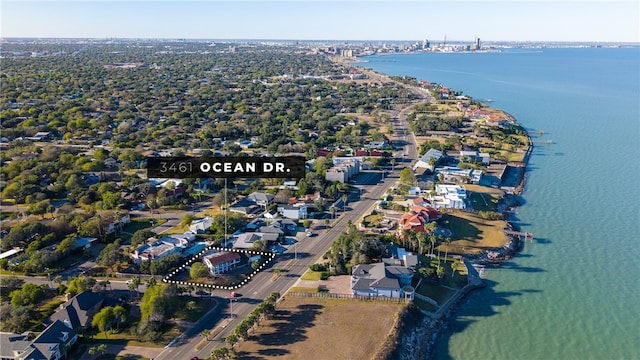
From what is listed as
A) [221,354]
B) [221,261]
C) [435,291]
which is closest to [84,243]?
[221,261]

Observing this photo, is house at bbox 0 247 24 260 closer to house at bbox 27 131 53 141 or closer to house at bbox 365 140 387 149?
house at bbox 27 131 53 141

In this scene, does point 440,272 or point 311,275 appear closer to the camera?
point 440,272

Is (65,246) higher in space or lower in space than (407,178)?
lower

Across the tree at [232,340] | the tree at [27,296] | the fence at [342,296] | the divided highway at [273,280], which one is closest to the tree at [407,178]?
Answer: the divided highway at [273,280]

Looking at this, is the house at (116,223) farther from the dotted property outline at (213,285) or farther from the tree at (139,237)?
the dotted property outline at (213,285)

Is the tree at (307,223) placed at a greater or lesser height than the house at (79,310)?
greater

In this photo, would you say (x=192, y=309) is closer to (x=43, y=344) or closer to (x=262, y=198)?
(x=43, y=344)
